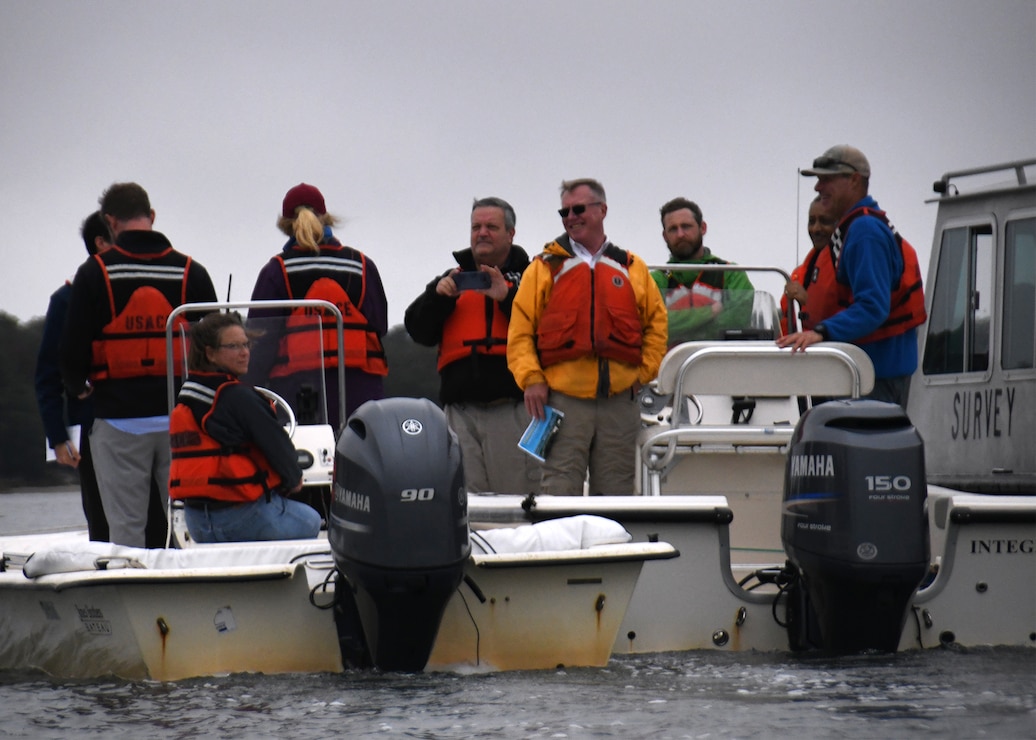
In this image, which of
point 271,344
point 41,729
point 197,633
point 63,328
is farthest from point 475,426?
point 41,729

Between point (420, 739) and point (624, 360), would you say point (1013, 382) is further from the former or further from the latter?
point (420, 739)

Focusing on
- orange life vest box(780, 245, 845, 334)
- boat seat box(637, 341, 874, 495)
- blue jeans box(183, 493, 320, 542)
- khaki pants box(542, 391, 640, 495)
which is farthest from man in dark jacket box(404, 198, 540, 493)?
blue jeans box(183, 493, 320, 542)

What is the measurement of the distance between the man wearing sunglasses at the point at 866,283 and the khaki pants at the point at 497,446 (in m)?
1.69

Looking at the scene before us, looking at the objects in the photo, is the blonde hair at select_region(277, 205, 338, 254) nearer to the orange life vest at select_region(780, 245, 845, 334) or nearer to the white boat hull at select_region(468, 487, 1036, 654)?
the white boat hull at select_region(468, 487, 1036, 654)

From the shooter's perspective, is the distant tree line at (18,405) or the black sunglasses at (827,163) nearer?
the black sunglasses at (827,163)

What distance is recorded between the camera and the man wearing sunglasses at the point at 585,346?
765 centimetres

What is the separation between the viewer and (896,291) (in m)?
7.67

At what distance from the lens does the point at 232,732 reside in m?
5.19

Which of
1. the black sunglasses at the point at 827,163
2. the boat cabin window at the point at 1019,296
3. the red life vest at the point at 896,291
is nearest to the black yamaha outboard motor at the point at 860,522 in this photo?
the red life vest at the point at 896,291

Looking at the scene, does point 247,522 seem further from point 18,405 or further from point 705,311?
point 18,405

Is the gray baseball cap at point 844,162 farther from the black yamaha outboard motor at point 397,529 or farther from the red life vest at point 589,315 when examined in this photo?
the black yamaha outboard motor at point 397,529

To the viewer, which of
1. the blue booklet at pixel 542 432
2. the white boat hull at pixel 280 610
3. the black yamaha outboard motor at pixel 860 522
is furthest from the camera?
the blue booklet at pixel 542 432

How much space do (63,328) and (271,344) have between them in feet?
3.25

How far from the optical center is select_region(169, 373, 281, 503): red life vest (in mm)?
6574
